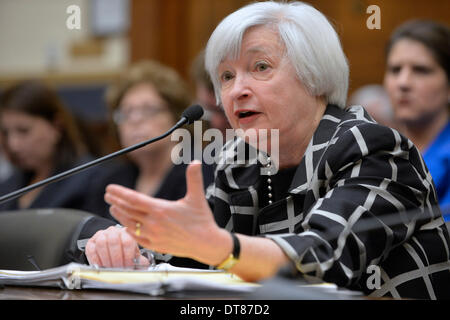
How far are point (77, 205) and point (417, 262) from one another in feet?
5.79

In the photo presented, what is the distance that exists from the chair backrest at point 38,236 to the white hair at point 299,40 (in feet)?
2.07

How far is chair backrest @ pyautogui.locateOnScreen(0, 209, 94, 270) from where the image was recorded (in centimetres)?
184

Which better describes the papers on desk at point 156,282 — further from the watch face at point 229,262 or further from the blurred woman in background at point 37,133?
the blurred woman in background at point 37,133

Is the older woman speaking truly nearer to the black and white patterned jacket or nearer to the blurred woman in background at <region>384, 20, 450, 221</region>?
→ the black and white patterned jacket

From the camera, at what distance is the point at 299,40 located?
1.49 metres

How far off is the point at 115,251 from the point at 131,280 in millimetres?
281

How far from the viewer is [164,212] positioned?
1006 mm

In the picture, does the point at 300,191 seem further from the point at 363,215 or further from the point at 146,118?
the point at 146,118

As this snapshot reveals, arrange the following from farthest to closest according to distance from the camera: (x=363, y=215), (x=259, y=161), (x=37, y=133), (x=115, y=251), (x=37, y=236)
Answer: (x=37, y=133), (x=37, y=236), (x=259, y=161), (x=115, y=251), (x=363, y=215)

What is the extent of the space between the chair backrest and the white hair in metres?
0.63

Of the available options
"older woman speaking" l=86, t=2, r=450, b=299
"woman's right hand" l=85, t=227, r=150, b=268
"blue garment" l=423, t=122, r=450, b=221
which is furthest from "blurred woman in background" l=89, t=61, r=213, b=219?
"woman's right hand" l=85, t=227, r=150, b=268

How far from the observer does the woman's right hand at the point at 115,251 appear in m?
1.36

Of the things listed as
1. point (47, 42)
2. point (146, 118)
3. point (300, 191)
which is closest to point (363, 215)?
point (300, 191)

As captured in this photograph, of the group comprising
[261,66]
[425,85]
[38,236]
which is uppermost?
[261,66]
